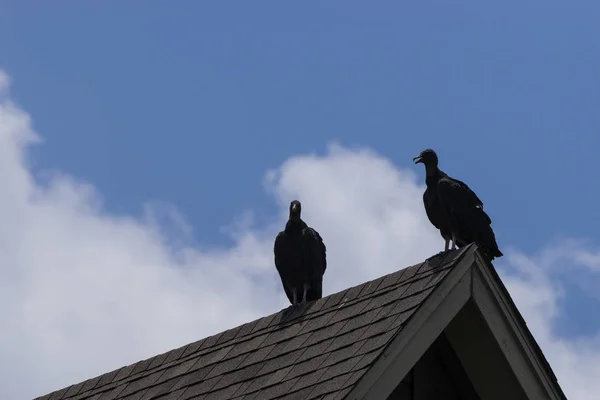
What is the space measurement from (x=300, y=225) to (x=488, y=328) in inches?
184

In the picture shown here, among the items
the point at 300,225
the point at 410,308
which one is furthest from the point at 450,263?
the point at 300,225

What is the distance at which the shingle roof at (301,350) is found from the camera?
4676mm

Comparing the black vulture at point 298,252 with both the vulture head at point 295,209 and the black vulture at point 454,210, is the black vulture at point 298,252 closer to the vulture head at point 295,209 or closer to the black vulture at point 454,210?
the vulture head at point 295,209

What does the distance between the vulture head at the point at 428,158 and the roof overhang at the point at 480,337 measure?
375cm

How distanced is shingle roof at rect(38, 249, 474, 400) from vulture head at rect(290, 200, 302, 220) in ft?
11.5

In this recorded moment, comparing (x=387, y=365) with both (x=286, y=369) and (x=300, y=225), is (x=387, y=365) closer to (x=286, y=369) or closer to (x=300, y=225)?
(x=286, y=369)

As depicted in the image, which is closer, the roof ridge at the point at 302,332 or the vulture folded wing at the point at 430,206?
the roof ridge at the point at 302,332

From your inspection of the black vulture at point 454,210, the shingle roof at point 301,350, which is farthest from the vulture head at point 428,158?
the shingle roof at point 301,350

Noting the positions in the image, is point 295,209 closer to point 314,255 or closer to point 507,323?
point 314,255

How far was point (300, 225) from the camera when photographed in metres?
9.62

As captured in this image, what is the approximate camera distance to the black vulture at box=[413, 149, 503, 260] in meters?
8.52

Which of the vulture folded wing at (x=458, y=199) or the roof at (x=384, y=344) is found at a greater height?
the vulture folded wing at (x=458, y=199)

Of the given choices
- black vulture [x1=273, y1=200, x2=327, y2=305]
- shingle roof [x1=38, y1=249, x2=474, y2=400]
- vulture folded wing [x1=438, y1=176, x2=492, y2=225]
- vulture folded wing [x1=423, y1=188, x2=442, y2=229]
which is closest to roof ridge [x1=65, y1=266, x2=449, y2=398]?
shingle roof [x1=38, y1=249, x2=474, y2=400]

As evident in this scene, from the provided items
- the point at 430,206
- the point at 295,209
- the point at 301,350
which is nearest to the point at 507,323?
the point at 301,350
